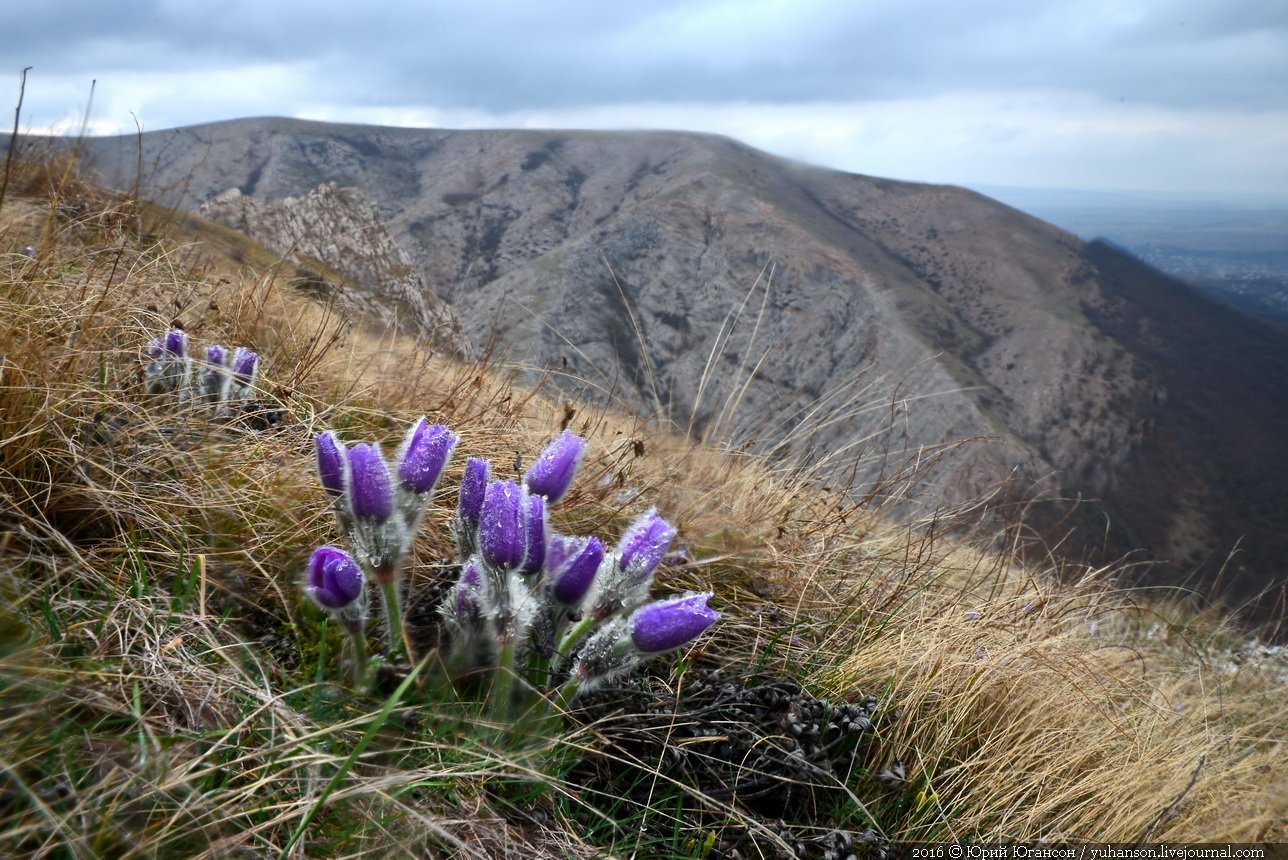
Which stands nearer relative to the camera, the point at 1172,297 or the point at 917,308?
the point at 917,308

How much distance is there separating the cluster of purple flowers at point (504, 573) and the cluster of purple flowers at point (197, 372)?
3.54 feet

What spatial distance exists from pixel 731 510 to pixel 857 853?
4.46 feet

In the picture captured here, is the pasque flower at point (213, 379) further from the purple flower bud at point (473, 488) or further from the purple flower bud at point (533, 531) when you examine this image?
the purple flower bud at point (533, 531)

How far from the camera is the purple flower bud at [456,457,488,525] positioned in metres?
1.45

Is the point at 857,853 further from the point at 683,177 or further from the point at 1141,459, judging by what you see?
the point at 683,177

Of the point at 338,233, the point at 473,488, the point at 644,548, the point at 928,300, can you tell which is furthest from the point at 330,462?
the point at 928,300

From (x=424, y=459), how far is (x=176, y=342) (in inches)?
50.0

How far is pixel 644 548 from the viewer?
57.1 inches

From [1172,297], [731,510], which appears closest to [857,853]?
[731,510]

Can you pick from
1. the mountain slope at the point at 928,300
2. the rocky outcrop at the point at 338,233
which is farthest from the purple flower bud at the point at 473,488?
the mountain slope at the point at 928,300

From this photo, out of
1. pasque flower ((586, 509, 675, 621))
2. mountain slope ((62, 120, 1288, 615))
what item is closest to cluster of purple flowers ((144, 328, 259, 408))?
pasque flower ((586, 509, 675, 621))

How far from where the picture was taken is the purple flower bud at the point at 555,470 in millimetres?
1604

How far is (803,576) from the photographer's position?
246 cm

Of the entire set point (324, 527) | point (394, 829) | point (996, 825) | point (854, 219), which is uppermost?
point (854, 219)
